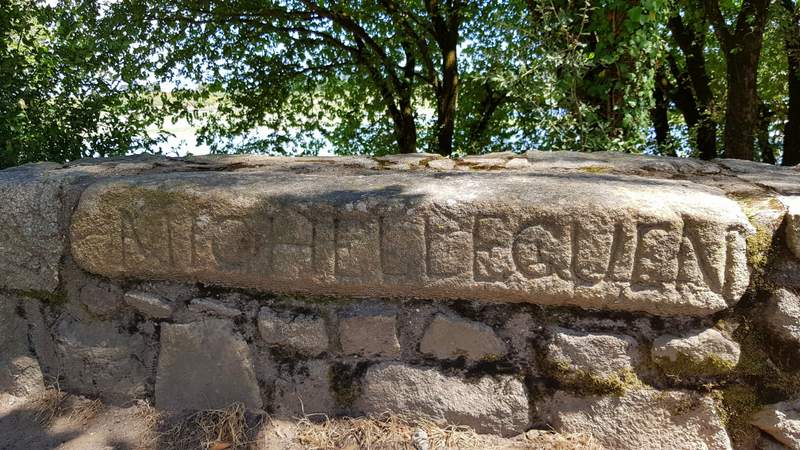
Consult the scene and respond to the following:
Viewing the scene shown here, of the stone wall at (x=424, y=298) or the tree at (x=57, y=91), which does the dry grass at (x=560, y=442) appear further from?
the tree at (x=57, y=91)

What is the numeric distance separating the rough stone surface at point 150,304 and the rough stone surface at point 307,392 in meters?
0.42

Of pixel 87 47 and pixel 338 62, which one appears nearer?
pixel 87 47

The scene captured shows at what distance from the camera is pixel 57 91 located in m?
4.15

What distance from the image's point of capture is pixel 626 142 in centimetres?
346

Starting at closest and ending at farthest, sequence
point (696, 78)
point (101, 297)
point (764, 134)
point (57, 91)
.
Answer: point (101, 297)
point (57, 91)
point (696, 78)
point (764, 134)

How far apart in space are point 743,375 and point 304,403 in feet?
4.13

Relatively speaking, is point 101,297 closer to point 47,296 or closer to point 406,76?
point 47,296

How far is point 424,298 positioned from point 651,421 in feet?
2.35

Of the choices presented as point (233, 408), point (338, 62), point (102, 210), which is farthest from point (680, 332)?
point (338, 62)

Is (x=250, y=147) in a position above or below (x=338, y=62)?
A: below

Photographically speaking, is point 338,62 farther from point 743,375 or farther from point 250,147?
point 743,375

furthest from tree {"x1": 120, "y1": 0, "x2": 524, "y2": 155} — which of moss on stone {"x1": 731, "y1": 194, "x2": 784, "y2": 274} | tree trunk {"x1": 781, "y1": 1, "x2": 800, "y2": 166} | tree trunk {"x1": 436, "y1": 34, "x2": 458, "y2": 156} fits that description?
moss on stone {"x1": 731, "y1": 194, "x2": 784, "y2": 274}

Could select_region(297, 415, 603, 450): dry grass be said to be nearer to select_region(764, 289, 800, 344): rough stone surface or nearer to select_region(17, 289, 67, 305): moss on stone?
select_region(764, 289, 800, 344): rough stone surface

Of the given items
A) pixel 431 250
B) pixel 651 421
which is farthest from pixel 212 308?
pixel 651 421
